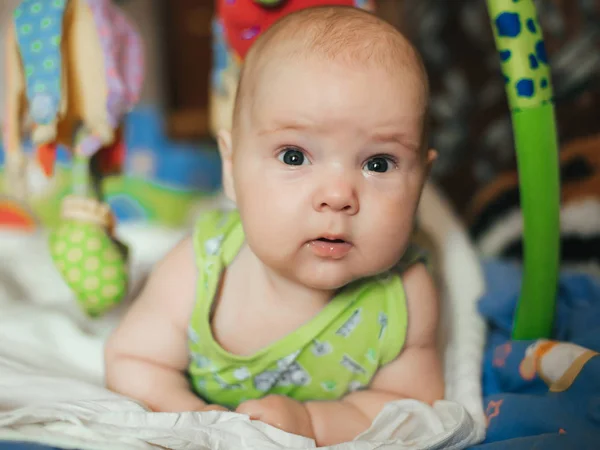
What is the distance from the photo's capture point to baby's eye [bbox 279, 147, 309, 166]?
0.71 metres

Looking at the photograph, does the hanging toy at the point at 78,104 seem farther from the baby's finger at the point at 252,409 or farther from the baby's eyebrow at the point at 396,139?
the baby's eyebrow at the point at 396,139

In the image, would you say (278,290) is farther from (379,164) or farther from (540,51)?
(540,51)

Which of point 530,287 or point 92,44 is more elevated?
point 92,44

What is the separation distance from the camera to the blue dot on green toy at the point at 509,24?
788 mm

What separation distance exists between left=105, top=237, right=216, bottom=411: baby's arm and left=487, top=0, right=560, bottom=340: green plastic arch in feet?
1.41

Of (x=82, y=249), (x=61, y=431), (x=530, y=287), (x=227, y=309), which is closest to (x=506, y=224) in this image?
(x=530, y=287)

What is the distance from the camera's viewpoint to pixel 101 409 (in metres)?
0.71

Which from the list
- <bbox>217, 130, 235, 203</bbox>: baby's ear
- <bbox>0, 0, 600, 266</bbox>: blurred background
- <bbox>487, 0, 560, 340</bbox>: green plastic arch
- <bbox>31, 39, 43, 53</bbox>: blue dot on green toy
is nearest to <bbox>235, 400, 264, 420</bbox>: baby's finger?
<bbox>217, 130, 235, 203</bbox>: baby's ear

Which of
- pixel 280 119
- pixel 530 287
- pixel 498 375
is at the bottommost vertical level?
pixel 498 375

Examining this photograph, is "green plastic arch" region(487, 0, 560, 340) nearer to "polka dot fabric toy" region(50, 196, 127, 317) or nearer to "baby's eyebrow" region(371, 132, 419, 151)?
"baby's eyebrow" region(371, 132, 419, 151)

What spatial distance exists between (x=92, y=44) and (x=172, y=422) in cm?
50

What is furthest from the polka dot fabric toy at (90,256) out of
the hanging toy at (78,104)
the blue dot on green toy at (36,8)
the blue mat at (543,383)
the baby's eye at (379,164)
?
the blue mat at (543,383)

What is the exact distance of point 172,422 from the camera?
0.70 meters

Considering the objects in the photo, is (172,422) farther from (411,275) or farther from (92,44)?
(92,44)
